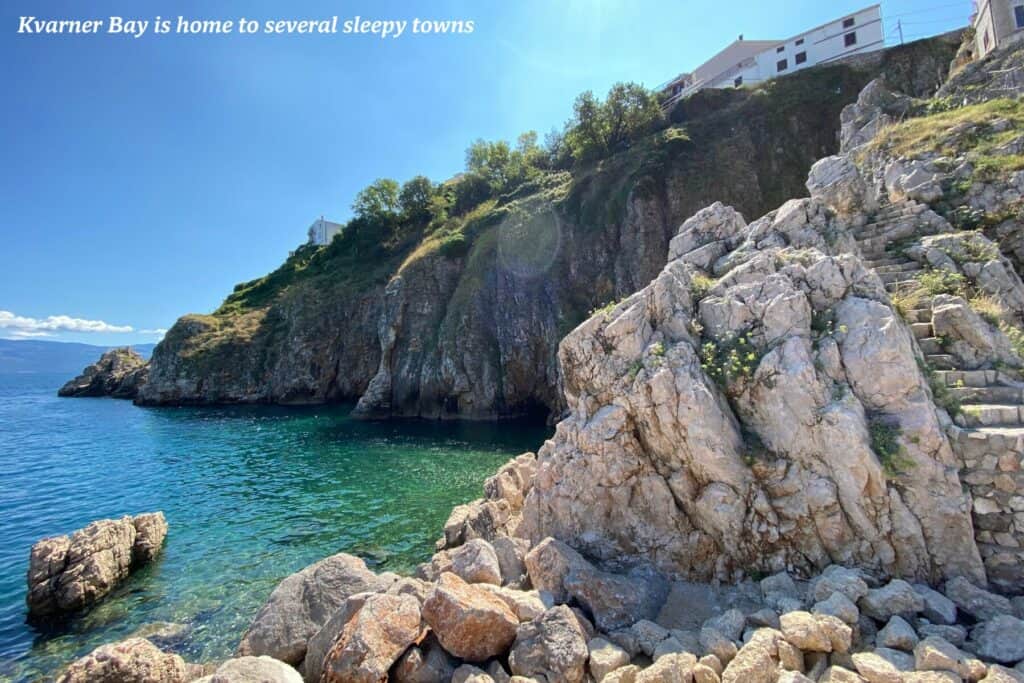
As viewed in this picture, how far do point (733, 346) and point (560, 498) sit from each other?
18.1 ft

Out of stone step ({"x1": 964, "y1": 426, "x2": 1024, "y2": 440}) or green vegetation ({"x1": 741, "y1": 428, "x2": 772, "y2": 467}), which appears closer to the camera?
stone step ({"x1": 964, "y1": 426, "x2": 1024, "y2": 440})

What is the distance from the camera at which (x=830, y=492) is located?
8.30 meters

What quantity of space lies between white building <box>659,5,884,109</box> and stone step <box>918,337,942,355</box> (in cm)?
5646

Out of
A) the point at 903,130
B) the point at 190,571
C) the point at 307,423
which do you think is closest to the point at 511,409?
the point at 307,423

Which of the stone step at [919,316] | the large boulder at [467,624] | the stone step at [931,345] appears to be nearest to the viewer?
the large boulder at [467,624]

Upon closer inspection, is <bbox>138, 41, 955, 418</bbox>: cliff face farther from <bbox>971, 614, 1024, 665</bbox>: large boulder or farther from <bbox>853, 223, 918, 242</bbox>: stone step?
<bbox>971, 614, 1024, 665</bbox>: large boulder

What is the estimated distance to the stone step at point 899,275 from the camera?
1287 cm

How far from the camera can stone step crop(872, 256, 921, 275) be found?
13289 millimetres

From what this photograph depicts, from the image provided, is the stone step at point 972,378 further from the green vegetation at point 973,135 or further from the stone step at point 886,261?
the green vegetation at point 973,135

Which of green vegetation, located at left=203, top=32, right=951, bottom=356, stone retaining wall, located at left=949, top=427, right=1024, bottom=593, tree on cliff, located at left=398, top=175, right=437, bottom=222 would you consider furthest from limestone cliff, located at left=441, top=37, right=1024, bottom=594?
tree on cliff, located at left=398, top=175, right=437, bottom=222

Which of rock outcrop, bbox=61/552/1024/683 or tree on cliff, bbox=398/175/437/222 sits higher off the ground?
tree on cliff, bbox=398/175/437/222

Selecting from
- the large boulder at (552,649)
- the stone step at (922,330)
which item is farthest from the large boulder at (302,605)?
the stone step at (922,330)

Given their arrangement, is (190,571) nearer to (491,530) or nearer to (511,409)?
(491,530)

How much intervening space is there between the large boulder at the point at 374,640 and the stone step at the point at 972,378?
38.3 feet
